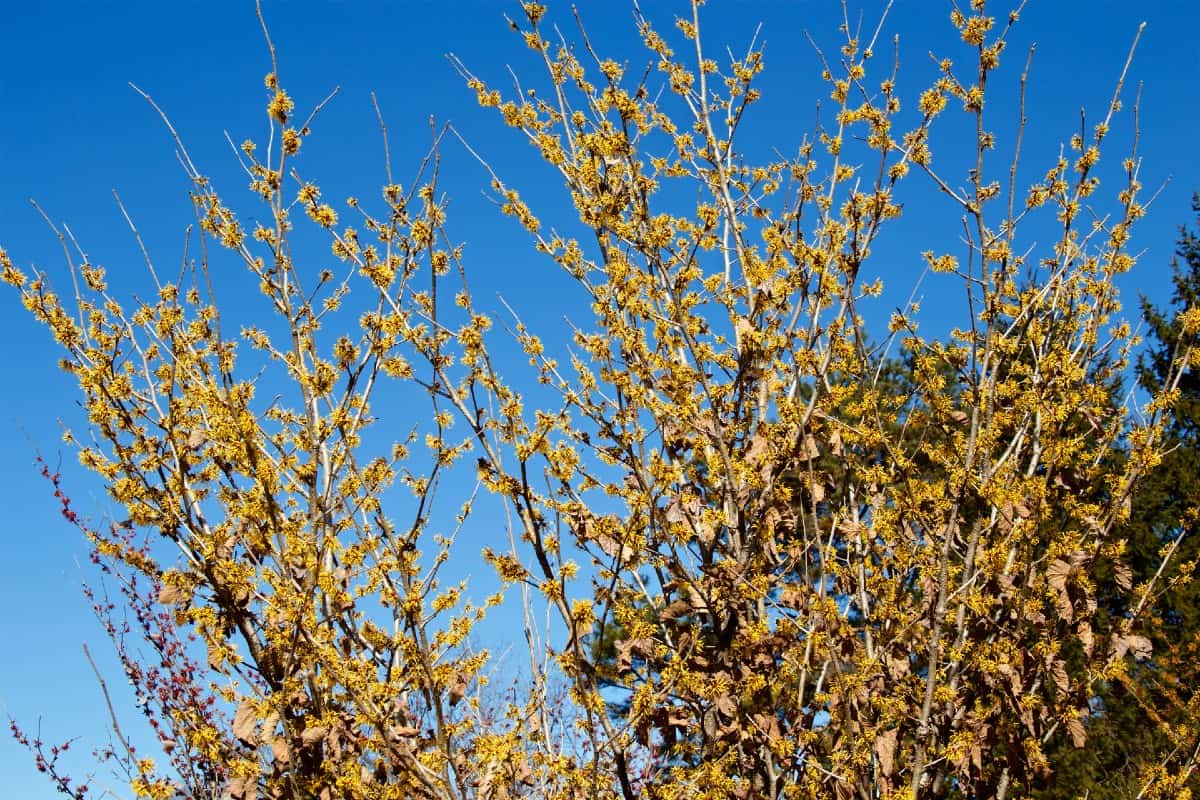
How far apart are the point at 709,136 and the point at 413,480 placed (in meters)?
2.20

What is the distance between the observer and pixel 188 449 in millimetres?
3482

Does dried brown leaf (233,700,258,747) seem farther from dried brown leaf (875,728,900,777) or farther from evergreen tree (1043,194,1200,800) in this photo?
evergreen tree (1043,194,1200,800)

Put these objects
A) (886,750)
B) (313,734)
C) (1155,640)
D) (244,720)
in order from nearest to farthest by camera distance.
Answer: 1. (313,734)
2. (244,720)
3. (886,750)
4. (1155,640)

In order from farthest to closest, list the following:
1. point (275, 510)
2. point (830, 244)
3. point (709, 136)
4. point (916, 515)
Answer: point (709, 136)
point (830, 244)
point (916, 515)
point (275, 510)

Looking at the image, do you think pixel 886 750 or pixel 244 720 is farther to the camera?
pixel 886 750

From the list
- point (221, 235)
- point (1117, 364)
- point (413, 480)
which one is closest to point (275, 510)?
point (413, 480)

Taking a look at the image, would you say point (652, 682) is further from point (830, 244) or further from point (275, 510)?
point (830, 244)

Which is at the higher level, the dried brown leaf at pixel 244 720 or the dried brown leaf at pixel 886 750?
the dried brown leaf at pixel 244 720

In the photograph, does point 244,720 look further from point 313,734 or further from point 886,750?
point 886,750

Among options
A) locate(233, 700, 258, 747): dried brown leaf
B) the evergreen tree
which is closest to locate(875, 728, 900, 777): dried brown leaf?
locate(233, 700, 258, 747): dried brown leaf

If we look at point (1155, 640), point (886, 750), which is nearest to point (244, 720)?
point (886, 750)

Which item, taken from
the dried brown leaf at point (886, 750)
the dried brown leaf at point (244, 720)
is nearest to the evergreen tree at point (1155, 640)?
the dried brown leaf at point (886, 750)

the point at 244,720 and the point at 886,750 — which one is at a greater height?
the point at 244,720

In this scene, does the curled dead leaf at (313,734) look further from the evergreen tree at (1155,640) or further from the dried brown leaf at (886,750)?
the evergreen tree at (1155,640)
